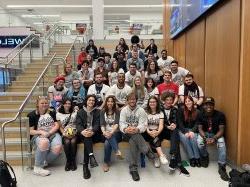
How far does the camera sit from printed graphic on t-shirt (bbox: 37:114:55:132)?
17.7ft

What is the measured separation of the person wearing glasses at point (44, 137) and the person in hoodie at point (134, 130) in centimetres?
99

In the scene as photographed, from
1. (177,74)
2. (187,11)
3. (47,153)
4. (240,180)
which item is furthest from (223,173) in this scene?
(187,11)

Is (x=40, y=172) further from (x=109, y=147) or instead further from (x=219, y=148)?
(x=219, y=148)

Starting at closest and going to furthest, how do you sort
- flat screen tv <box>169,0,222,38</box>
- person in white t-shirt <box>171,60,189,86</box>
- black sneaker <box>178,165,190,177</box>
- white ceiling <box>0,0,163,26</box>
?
black sneaker <box>178,165,190,177</box> < flat screen tv <box>169,0,222,38</box> < person in white t-shirt <box>171,60,189,86</box> < white ceiling <box>0,0,163,26</box>

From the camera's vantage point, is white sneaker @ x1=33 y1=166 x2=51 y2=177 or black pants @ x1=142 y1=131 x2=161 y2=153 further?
black pants @ x1=142 y1=131 x2=161 y2=153

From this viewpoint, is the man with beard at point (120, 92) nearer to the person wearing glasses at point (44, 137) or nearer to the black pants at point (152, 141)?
the black pants at point (152, 141)

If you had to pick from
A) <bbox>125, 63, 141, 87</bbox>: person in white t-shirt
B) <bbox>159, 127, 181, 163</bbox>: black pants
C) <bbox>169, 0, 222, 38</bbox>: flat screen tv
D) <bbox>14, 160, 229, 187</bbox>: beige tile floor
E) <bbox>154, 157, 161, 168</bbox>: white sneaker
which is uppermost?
<bbox>169, 0, 222, 38</bbox>: flat screen tv

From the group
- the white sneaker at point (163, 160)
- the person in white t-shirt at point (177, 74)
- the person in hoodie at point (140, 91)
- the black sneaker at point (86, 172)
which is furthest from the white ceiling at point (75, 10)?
the black sneaker at point (86, 172)

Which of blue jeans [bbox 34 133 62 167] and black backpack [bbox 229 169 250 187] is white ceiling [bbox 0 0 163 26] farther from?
black backpack [bbox 229 169 250 187]

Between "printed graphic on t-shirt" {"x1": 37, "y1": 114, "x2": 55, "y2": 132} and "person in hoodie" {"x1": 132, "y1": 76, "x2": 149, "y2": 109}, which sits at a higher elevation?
"person in hoodie" {"x1": 132, "y1": 76, "x2": 149, "y2": 109}

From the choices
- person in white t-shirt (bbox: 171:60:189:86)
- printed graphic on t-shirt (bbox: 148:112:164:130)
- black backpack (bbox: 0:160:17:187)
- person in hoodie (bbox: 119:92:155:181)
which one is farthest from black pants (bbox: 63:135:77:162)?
person in white t-shirt (bbox: 171:60:189:86)

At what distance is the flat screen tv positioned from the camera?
6473 mm

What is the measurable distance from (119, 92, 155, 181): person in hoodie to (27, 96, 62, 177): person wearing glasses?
3.25 feet

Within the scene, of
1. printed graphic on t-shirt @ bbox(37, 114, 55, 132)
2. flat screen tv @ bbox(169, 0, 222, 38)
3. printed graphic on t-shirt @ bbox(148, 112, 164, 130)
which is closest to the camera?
printed graphic on t-shirt @ bbox(37, 114, 55, 132)
